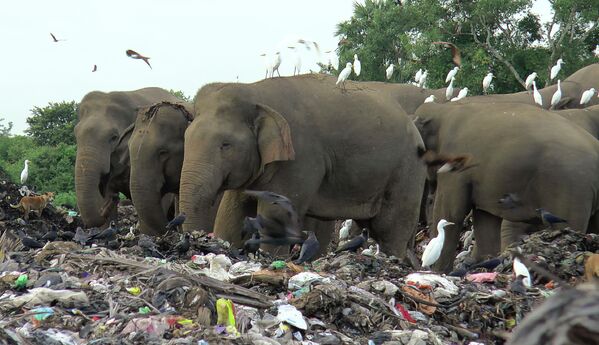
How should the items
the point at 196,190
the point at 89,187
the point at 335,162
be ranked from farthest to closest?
1. the point at 89,187
2. the point at 335,162
3. the point at 196,190

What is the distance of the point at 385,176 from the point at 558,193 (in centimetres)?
182

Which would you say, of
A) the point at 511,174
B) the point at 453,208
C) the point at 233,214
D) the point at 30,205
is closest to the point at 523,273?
the point at 233,214

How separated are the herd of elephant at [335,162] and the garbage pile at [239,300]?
233 centimetres

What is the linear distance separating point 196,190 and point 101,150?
3456 millimetres

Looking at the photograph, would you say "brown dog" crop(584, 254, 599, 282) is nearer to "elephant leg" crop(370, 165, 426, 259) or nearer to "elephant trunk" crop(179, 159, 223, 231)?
"elephant trunk" crop(179, 159, 223, 231)

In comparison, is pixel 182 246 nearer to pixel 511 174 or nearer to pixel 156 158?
pixel 156 158

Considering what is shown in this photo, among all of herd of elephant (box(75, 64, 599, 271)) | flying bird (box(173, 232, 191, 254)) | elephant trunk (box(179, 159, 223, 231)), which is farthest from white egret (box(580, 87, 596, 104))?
flying bird (box(173, 232, 191, 254))

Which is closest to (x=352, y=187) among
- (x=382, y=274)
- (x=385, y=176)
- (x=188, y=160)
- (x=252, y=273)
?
(x=385, y=176)

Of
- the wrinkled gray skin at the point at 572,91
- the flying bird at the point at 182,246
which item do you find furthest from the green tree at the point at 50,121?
the flying bird at the point at 182,246

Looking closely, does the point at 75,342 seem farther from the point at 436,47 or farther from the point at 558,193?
the point at 436,47

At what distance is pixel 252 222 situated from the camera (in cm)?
891

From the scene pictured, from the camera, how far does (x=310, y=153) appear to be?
436 inches

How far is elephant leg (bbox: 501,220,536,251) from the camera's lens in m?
12.4

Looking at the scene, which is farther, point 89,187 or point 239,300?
point 89,187
